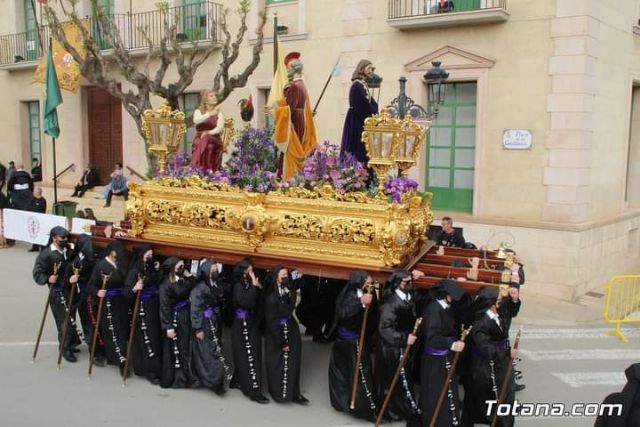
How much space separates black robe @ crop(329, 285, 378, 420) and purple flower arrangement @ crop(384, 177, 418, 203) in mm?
1049

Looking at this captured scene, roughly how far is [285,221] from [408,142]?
1576 millimetres

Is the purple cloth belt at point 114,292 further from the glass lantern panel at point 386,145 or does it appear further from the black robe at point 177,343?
the glass lantern panel at point 386,145

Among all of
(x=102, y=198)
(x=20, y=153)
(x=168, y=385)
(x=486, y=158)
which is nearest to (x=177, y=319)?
(x=168, y=385)

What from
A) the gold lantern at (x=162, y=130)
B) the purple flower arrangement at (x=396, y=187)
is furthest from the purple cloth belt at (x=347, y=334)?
the gold lantern at (x=162, y=130)

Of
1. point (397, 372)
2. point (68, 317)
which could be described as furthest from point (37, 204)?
point (397, 372)

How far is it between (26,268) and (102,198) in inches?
164

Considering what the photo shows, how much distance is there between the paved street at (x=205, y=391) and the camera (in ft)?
20.9

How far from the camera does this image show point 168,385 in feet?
23.6

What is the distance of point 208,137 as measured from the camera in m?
8.46

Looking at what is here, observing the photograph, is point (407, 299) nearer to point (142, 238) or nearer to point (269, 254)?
point (269, 254)

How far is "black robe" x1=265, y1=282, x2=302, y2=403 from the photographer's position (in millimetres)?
6777

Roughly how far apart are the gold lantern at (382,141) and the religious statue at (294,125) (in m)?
1.38

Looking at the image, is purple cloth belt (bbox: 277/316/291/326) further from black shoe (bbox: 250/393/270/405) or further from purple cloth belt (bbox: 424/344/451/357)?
purple cloth belt (bbox: 424/344/451/357)

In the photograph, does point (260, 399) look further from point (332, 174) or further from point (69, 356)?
point (69, 356)
